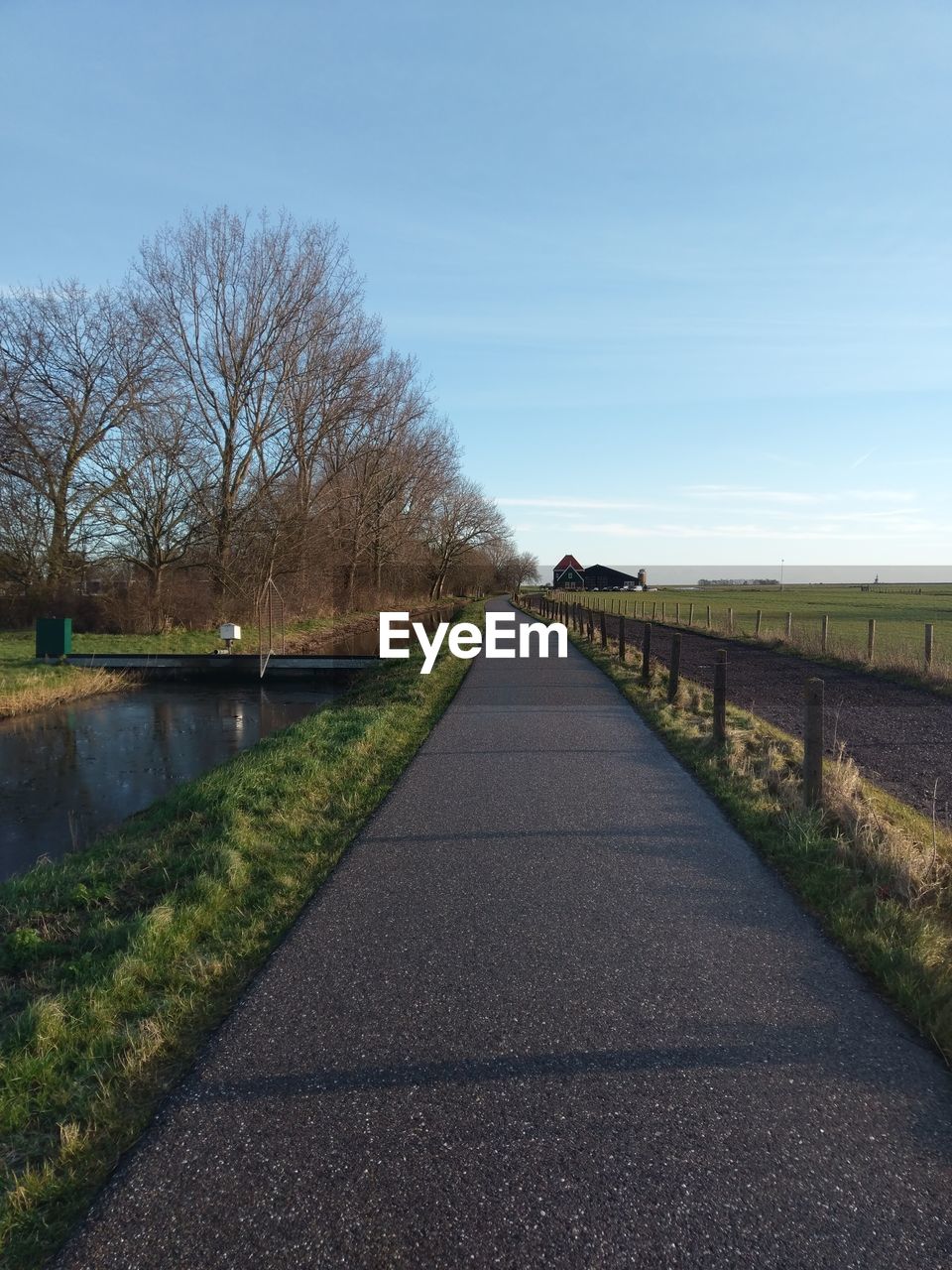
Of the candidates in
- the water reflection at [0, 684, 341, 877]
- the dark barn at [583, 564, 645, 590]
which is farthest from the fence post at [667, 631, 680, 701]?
the dark barn at [583, 564, 645, 590]

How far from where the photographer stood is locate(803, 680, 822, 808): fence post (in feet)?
21.8

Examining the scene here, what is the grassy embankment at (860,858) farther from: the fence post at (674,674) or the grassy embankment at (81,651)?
the grassy embankment at (81,651)

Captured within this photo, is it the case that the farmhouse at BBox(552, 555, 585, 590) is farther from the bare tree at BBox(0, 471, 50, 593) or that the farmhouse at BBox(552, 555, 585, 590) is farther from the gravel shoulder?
the bare tree at BBox(0, 471, 50, 593)

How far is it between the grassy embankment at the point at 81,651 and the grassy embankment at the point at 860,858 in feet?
46.8

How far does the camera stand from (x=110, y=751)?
13.4 meters

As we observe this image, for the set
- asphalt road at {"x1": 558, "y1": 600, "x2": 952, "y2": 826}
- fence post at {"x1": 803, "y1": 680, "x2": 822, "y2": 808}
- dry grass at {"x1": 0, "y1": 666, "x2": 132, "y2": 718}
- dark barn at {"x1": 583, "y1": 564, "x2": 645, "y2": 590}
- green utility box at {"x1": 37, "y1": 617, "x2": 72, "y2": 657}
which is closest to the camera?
fence post at {"x1": 803, "y1": 680, "x2": 822, "y2": 808}

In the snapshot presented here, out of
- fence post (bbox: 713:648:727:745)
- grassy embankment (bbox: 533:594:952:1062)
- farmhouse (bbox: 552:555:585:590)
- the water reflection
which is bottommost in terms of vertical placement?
the water reflection

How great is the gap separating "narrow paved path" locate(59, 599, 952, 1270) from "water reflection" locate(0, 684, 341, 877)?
4971 mm

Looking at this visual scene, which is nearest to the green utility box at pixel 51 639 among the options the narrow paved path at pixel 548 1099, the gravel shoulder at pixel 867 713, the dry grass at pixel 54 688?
the dry grass at pixel 54 688

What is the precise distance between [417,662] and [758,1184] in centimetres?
1900

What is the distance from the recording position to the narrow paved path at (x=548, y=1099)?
230 centimetres

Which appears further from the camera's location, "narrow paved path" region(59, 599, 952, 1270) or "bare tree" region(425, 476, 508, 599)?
"bare tree" region(425, 476, 508, 599)

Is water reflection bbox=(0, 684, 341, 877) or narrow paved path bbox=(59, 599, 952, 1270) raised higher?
narrow paved path bbox=(59, 599, 952, 1270)

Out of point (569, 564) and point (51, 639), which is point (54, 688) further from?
point (569, 564)
